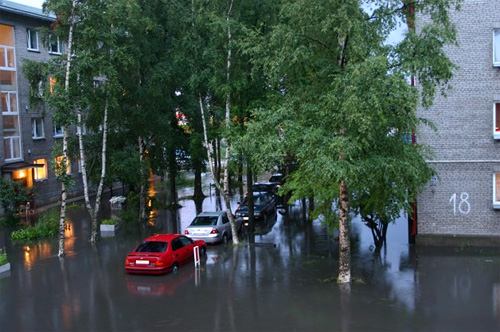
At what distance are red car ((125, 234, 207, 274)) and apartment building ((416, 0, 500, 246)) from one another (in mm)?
9653

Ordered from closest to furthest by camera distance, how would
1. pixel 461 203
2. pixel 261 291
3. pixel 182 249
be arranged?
pixel 261 291
pixel 182 249
pixel 461 203


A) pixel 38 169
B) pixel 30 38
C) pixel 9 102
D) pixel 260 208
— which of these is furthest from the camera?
pixel 38 169

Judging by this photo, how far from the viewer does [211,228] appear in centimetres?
2205

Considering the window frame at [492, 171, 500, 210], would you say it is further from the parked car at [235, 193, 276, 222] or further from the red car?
the red car

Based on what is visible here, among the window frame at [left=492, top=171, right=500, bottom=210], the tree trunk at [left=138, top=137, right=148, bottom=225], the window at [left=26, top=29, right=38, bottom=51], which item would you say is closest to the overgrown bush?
the tree trunk at [left=138, top=137, right=148, bottom=225]

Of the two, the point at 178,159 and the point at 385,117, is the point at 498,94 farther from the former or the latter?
the point at 178,159

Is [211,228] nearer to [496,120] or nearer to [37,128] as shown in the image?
[496,120]

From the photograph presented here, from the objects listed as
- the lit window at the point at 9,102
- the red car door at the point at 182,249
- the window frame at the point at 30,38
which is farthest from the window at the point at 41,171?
the red car door at the point at 182,249

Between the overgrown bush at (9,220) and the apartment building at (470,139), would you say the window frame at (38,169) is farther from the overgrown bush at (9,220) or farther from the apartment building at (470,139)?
the apartment building at (470,139)

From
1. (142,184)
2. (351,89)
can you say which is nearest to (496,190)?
(351,89)

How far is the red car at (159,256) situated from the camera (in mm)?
16828

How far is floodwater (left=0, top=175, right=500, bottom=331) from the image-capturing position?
12.4 metres

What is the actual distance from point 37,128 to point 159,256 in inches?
890

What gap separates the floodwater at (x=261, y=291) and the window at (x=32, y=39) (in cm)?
1667
